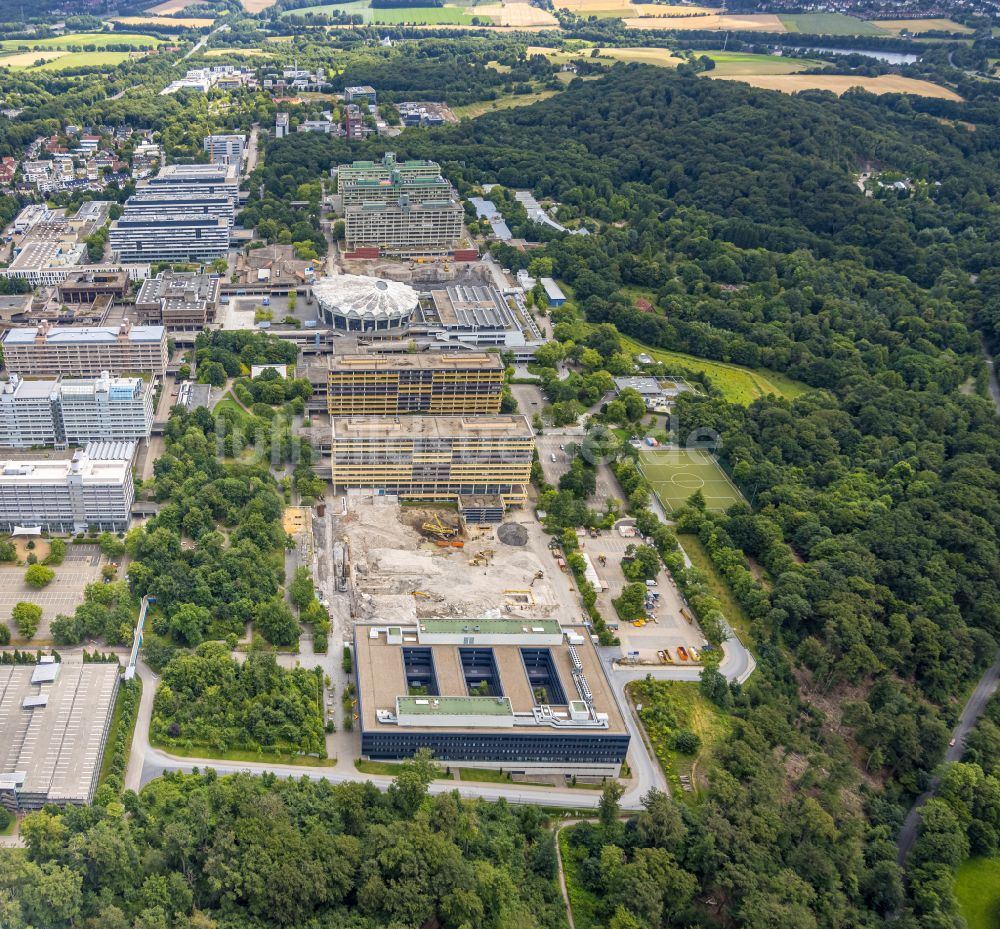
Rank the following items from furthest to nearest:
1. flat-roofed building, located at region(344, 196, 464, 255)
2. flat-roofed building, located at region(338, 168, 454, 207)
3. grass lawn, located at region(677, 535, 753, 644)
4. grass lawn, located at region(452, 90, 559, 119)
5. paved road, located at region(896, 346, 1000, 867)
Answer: grass lawn, located at region(452, 90, 559, 119) < flat-roofed building, located at region(338, 168, 454, 207) < flat-roofed building, located at region(344, 196, 464, 255) < grass lawn, located at region(677, 535, 753, 644) < paved road, located at region(896, 346, 1000, 867)

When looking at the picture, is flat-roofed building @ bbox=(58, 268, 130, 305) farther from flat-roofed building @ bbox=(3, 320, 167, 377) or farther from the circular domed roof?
the circular domed roof

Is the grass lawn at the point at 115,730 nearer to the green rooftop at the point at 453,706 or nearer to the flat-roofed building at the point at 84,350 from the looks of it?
the green rooftop at the point at 453,706

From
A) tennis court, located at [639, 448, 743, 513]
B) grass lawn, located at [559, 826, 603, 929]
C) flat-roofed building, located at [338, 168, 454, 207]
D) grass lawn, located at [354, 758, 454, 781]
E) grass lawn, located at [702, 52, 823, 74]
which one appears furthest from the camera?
grass lawn, located at [702, 52, 823, 74]

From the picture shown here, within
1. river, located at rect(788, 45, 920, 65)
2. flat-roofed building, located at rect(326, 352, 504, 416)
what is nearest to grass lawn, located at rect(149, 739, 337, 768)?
flat-roofed building, located at rect(326, 352, 504, 416)

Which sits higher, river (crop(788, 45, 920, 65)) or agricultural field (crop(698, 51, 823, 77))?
river (crop(788, 45, 920, 65))

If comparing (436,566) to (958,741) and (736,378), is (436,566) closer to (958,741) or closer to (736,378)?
(958,741)

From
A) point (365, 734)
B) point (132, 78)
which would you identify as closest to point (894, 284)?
point (365, 734)

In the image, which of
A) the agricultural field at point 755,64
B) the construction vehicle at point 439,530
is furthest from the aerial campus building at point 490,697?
the agricultural field at point 755,64

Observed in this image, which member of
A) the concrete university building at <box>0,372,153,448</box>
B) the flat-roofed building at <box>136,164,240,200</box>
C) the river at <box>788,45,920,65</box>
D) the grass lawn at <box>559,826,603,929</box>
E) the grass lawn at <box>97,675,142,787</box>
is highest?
the river at <box>788,45,920,65</box>
